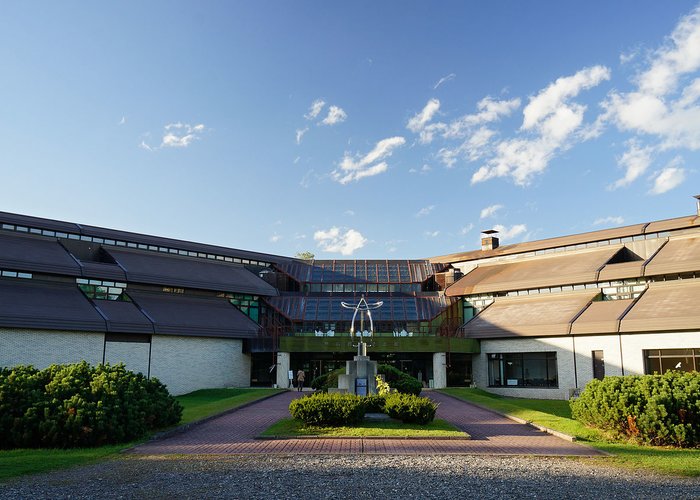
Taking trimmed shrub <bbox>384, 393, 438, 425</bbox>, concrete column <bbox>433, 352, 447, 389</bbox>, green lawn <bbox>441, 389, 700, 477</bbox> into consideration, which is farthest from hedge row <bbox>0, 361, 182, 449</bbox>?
concrete column <bbox>433, 352, 447, 389</bbox>

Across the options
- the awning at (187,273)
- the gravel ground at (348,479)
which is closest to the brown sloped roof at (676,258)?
the gravel ground at (348,479)

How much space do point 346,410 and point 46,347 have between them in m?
21.7

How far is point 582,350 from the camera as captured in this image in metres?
36.7

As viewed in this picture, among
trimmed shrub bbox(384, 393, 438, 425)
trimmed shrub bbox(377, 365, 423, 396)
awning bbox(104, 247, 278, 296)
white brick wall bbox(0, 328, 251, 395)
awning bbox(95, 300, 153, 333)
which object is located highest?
awning bbox(104, 247, 278, 296)

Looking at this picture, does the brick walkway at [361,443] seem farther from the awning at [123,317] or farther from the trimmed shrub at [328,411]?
the awning at [123,317]

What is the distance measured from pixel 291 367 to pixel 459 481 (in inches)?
1268

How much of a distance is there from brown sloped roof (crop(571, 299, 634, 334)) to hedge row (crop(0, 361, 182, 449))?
26547 millimetres

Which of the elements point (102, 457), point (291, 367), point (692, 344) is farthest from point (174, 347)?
point (692, 344)

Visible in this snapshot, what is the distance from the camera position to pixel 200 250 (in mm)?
48438

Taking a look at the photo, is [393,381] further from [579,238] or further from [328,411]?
[579,238]

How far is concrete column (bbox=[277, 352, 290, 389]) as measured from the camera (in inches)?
1686

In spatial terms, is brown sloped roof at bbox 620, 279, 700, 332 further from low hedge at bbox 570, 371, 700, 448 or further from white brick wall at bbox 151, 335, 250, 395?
white brick wall at bbox 151, 335, 250, 395

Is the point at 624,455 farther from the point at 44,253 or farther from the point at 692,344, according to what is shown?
the point at 44,253

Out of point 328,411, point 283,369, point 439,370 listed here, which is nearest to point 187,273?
point 283,369
